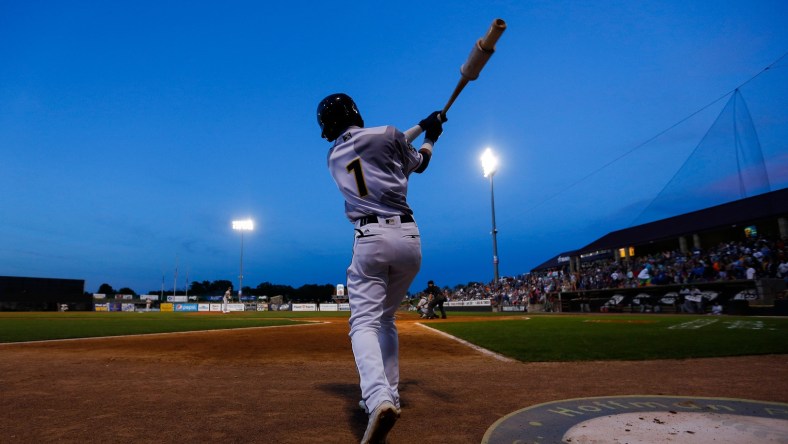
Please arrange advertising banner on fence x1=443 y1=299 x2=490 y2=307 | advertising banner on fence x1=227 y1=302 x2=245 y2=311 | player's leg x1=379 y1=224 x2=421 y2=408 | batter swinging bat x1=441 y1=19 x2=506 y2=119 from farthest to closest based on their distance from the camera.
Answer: advertising banner on fence x1=227 y1=302 x2=245 y2=311 → advertising banner on fence x1=443 y1=299 x2=490 y2=307 → batter swinging bat x1=441 y1=19 x2=506 y2=119 → player's leg x1=379 y1=224 x2=421 y2=408

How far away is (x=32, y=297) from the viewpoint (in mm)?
40344

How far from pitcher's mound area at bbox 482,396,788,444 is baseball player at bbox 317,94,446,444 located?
0.81 m

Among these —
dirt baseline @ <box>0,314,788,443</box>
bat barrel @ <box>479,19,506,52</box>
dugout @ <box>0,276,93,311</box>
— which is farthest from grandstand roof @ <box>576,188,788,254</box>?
dugout @ <box>0,276,93,311</box>

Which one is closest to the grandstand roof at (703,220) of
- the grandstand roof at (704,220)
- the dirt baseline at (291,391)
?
the grandstand roof at (704,220)

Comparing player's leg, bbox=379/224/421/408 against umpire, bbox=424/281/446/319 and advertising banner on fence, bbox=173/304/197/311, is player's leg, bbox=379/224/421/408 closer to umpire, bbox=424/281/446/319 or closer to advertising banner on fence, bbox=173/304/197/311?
umpire, bbox=424/281/446/319

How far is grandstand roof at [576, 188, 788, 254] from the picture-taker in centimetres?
2572

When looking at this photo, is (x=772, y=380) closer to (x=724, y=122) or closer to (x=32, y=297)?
(x=724, y=122)

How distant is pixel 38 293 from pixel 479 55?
169 ft

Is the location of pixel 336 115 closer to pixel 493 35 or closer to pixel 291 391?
pixel 493 35

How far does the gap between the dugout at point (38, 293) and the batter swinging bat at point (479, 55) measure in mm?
50444

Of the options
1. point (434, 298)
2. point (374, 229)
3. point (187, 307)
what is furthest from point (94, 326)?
point (187, 307)

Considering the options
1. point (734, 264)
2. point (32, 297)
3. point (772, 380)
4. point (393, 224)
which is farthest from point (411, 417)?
point (32, 297)

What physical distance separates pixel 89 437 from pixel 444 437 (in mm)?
2106

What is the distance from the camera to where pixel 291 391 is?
12.5 ft
